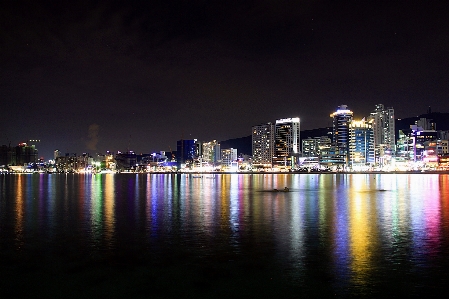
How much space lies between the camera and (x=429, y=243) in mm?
26297

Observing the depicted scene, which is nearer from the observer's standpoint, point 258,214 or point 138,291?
point 138,291

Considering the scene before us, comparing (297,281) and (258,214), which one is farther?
(258,214)

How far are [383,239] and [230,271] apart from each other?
12.2 meters

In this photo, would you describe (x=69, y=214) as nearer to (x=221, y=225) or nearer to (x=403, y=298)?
(x=221, y=225)

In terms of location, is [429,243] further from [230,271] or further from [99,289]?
[99,289]

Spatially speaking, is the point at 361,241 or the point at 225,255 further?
the point at 361,241

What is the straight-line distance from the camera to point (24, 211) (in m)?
Result: 45.4

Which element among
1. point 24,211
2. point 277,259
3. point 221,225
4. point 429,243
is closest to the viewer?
point 277,259

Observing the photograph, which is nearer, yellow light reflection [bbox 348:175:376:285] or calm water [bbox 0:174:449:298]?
calm water [bbox 0:174:449:298]

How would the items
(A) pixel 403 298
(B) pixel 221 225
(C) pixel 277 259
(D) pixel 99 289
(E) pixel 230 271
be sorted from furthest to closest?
1. (B) pixel 221 225
2. (C) pixel 277 259
3. (E) pixel 230 271
4. (D) pixel 99 289
5. (A) pixel 403 298

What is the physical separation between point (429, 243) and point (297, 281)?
12.0 m

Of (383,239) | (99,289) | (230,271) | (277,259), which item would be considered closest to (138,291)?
(99,289)

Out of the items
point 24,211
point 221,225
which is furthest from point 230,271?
point 24,211

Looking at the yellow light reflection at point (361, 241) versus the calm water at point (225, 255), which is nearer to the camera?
the calm water at point (225, 255)
